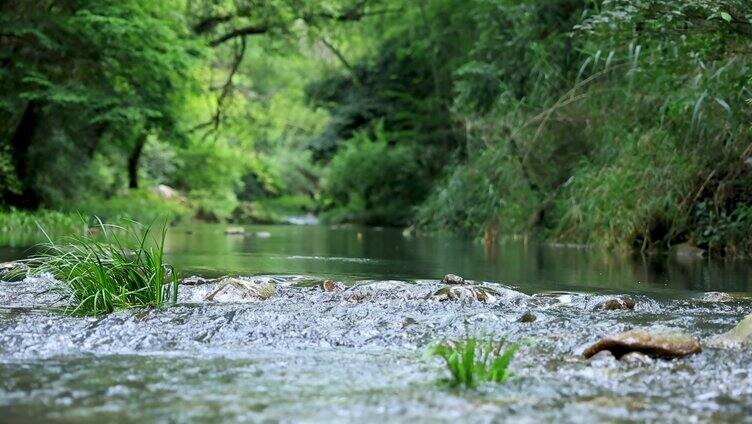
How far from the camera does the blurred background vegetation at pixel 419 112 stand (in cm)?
1019

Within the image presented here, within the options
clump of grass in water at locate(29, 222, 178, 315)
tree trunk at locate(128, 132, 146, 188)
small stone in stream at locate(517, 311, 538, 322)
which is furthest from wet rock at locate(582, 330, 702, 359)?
tree trunk at locate(128, 132, 146, 188)

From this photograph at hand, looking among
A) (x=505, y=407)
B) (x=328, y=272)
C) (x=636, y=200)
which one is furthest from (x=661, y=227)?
(x=505, y=407)

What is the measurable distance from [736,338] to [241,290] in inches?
126

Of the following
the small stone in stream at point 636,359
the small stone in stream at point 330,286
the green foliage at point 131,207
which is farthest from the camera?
the green foliage at point 131,207

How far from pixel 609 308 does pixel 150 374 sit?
3.19 metres

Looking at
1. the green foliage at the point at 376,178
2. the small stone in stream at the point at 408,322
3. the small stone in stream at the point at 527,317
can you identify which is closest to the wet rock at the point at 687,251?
the small stone in stream at the point at 527,317

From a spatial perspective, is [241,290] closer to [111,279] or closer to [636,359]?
[111,279]

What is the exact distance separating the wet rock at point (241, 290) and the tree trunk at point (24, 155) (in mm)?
12092

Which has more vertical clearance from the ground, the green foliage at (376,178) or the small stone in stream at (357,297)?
the green foliage at (376,178)

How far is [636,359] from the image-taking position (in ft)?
12.4

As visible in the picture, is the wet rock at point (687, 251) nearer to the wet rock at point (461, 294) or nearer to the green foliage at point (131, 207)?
the wet rock at point (461, 294)

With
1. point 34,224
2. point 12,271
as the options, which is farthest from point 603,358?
point 34,224

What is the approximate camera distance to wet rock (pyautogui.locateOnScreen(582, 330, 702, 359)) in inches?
152

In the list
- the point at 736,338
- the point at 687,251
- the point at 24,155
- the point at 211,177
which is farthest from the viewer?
the point at 211,177
